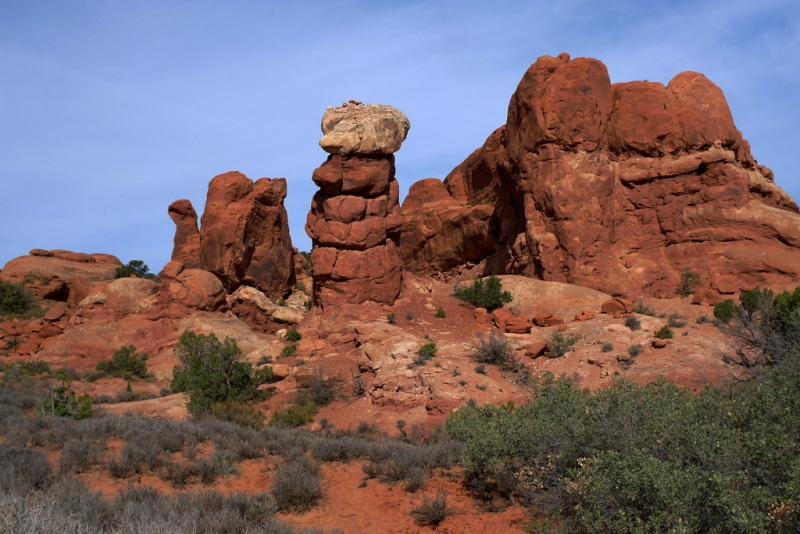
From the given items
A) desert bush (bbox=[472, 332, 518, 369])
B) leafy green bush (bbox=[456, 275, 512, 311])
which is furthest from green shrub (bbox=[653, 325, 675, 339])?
leafy green bush (bbox=[456, 275, 512, 311])

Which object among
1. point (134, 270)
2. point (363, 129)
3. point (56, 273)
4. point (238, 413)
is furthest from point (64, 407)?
point (134, 270)

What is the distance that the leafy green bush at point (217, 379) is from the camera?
17.4 meters

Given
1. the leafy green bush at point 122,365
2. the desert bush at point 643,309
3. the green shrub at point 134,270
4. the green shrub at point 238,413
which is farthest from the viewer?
the green shrub at point 134,270

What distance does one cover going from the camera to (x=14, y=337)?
2952cm

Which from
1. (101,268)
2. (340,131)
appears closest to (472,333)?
(340,131)

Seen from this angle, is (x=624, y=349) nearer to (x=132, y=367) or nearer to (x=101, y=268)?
(x=132, y=367)

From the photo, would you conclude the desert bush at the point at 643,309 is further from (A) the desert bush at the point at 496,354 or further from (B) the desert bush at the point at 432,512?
(B) the desert bush at the point at 432,512

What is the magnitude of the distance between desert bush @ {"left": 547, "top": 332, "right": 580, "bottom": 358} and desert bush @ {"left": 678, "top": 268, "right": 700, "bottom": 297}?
277 inches

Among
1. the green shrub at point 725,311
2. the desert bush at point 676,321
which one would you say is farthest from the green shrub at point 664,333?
the green shrub at point 725,311

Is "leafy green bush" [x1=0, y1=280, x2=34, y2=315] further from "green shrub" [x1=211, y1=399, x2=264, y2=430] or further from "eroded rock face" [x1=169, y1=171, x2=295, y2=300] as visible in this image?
"green shrub" [x1=211, y1=399, x2=264, y2=430]

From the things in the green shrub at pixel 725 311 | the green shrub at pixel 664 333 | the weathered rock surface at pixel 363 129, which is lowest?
the green shrub at pixel 664 333

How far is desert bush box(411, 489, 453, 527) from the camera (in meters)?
8.38

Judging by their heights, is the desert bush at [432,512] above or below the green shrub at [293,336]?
below

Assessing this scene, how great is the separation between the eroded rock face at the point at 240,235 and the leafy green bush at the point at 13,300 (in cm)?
780
